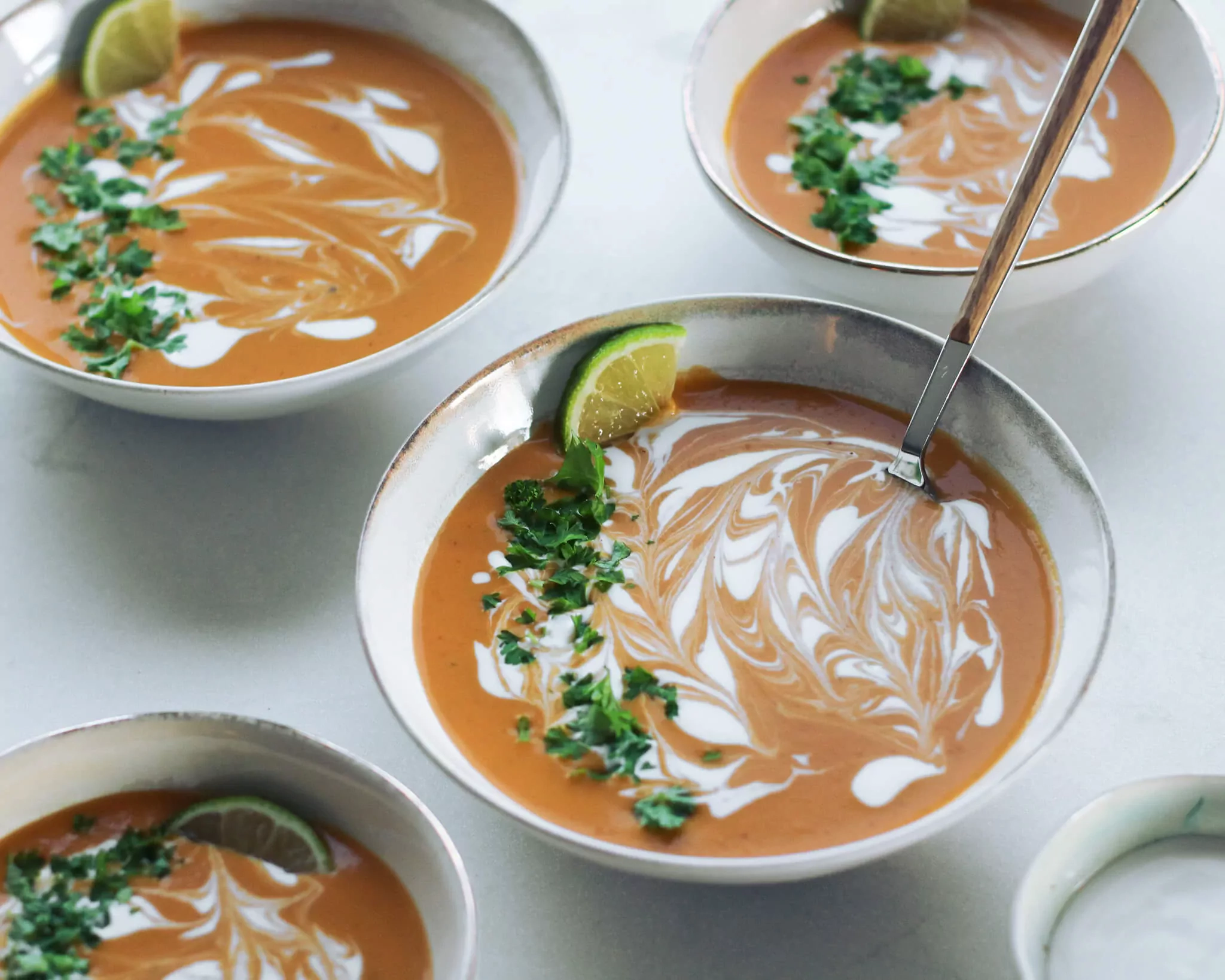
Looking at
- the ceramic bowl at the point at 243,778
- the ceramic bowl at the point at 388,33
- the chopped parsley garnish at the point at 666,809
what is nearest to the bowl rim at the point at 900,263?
the ceramic bowl at the point at 388,33

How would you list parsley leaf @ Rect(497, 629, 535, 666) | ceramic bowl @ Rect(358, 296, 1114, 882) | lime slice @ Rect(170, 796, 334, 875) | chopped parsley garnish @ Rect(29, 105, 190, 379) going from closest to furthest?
ceramic bowl @ Rect(358, 296, 1114, 882) < lime slice @ Rect(170, 796, 334, 875) < parsley leaf @ Rect(497, 629, 535, 666) < chopped parsley garnish @ Rect(29, 105, 190, 379)

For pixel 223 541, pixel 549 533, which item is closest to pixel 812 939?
pixel 549 533

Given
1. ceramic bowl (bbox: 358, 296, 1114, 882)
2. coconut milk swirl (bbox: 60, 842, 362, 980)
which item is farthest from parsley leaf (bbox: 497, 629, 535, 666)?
coconut milk swirl (bbox: 60, 842, 362, 980)

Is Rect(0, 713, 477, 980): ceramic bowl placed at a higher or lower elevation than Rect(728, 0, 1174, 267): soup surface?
lower

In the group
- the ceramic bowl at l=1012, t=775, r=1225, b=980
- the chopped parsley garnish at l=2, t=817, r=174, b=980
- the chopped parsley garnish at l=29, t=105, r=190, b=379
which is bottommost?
the chopped parsley garnish at l=2, t=817, r=174, b=980

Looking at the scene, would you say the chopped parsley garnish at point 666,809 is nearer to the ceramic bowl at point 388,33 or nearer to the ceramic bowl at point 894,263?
the ceramic bowl at point 388,33

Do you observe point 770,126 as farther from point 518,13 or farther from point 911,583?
point 911,583

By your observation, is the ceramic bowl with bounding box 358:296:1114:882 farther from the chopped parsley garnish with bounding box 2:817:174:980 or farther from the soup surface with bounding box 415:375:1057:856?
the chopped parsley garnish with bounding box 2:817:174:980
